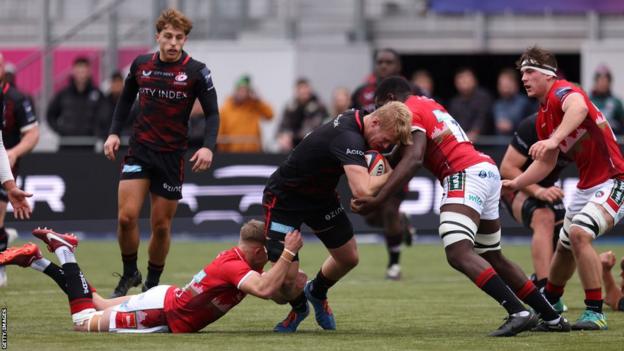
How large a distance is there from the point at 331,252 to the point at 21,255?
2.41m

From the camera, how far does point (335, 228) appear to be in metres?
10.6

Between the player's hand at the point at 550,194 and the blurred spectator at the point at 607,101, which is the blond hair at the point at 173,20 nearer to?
the player's hand at the point at 550,194

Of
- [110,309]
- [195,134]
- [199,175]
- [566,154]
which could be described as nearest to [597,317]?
[566,154]

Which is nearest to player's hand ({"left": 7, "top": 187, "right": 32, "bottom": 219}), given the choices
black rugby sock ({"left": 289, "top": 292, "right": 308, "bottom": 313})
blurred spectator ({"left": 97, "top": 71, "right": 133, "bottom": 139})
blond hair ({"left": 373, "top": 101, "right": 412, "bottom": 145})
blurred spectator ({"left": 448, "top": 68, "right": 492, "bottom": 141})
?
black rugby sock ({"left": 289, "top": 292, "right": 308, "bottom": 313})

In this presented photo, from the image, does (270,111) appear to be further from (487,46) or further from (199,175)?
(487,46)

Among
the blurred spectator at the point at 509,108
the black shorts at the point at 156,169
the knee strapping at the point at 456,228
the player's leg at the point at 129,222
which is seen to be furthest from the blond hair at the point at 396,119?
the blurred spectator at the point at 509,108

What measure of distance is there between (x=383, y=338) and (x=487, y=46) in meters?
16.5

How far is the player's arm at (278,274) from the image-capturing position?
32.1ft

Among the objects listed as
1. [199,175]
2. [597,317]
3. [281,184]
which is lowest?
[199,175]

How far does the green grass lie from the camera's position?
376 inches

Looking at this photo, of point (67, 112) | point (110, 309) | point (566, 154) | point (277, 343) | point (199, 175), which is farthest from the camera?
point (67, 112)

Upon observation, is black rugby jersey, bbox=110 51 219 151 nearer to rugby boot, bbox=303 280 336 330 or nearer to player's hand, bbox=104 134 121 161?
player's hand, bbox=104 134 121 161

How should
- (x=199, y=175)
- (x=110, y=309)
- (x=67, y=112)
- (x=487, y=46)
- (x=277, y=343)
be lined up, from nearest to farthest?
(x=277, y=343) < (x=110, y=309) < (x=199, y=175) < (x=67, y=112) < (x=487, y=46)

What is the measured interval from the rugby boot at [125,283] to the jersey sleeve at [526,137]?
3.81 meters
